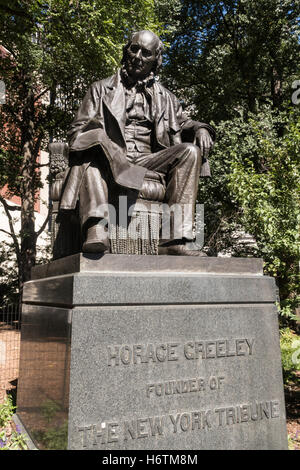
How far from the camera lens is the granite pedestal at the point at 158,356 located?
111 inches

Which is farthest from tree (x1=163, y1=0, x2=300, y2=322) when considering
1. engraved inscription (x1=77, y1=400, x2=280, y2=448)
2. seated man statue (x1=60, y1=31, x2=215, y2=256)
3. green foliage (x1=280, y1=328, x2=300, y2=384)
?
engraved inscription (x1=77, y1=400, x2=280, y2=448)

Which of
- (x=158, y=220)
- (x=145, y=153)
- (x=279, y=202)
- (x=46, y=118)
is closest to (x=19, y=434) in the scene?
(x=158, y=220)

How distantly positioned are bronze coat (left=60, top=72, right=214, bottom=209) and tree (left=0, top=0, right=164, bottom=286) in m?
7.45

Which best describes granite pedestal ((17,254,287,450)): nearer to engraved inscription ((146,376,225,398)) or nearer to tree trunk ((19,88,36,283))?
engraved inscription ((146,376,225,398))

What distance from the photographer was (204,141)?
13.8ft

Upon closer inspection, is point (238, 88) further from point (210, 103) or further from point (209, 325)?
point (209, 325)

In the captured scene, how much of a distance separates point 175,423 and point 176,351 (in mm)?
492

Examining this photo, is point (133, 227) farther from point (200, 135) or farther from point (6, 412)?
point (6, 412)

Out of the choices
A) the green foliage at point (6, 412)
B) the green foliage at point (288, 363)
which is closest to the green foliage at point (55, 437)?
the green foliage at point (6, 412)

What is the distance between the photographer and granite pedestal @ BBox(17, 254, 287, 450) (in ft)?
9.22

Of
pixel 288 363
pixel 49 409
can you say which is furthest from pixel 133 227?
pixel 288 363

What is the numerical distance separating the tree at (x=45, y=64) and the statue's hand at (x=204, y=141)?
7.98 m

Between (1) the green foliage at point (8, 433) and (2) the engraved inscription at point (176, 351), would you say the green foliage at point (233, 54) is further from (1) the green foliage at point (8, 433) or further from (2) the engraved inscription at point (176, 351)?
(2) the engraved inscription at point (176, 351)

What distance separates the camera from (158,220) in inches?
151
